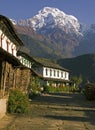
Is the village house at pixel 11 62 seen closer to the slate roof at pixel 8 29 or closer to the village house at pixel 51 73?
the slate roof at pixel 8 29

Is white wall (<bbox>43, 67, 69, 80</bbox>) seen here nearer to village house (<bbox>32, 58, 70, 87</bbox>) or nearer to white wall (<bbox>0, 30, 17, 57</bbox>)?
village house (<bbox>32, 58, 70, 87</bbox>)

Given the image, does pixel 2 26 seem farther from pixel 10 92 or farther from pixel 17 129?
pixel 17 129

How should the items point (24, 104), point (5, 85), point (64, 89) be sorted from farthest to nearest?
point (64, 89)
point (24, 104)
point (5, 85)

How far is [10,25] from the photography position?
32438 millimetres

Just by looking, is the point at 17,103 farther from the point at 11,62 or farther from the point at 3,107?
the point at 11,62

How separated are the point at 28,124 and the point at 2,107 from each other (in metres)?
3.46

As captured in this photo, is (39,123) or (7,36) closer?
(39,123)

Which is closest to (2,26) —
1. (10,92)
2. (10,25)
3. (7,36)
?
(10,25)

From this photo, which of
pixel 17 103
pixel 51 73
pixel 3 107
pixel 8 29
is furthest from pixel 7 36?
pixel 51 73

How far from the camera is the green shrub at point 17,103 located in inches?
997

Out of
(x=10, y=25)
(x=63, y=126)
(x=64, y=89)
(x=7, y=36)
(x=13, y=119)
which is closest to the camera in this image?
(x=63, y=126)

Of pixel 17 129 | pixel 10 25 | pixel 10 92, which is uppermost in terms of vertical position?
pixel 10 25

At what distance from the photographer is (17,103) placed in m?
25.7

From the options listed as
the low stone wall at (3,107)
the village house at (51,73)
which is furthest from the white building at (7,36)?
the village house at (51,73)
